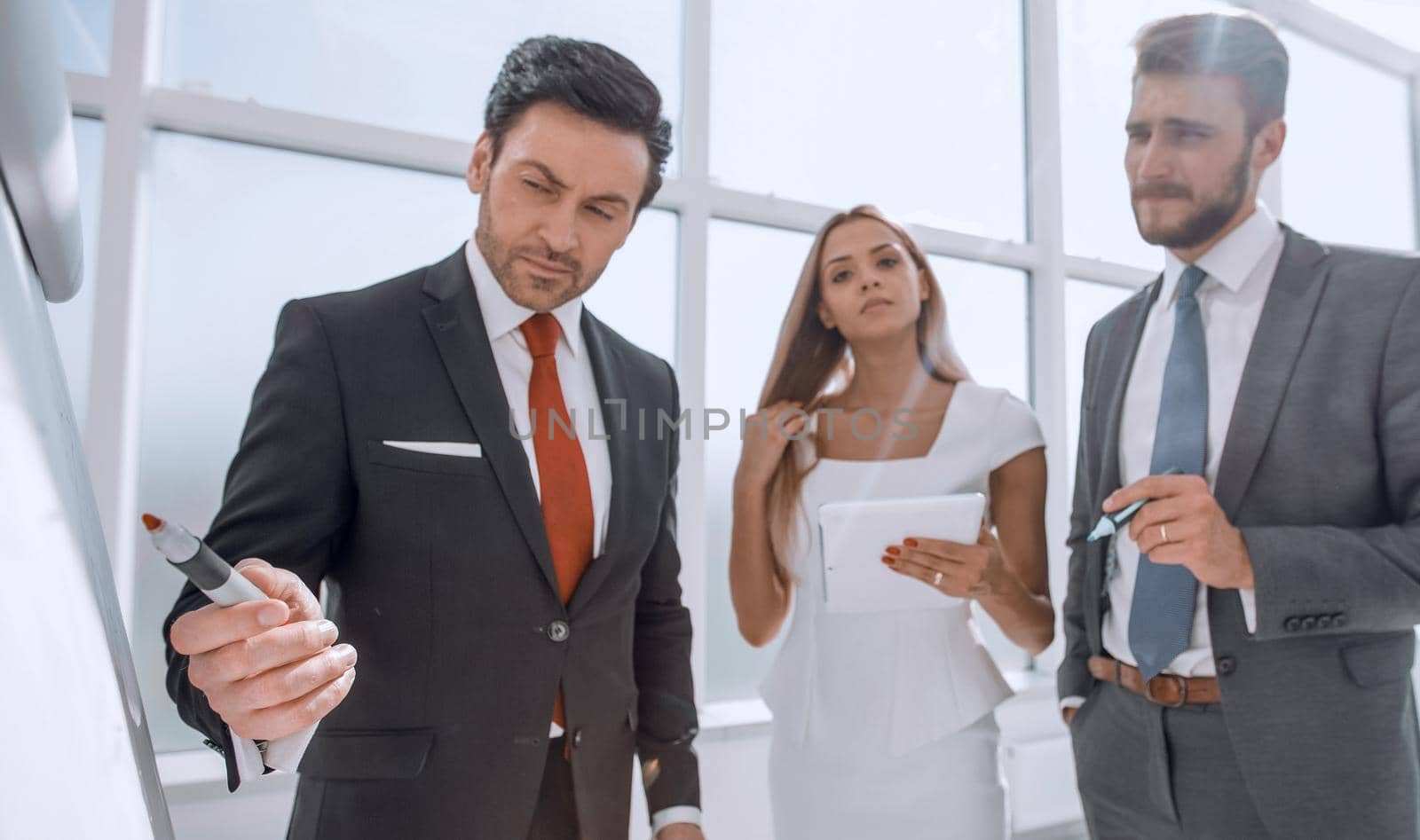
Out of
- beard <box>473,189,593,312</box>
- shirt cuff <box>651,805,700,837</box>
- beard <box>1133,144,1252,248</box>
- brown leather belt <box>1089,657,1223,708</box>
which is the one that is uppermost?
beard <box>1133,144,1252,248</box>

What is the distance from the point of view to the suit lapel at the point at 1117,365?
→ 132cm

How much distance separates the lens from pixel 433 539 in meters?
1.02

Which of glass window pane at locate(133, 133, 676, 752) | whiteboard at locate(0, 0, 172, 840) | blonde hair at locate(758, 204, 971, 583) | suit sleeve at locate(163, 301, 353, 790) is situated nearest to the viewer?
whiteboard at locate(0, 0, 172, 840)

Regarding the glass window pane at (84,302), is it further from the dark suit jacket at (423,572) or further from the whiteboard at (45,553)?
the whiteboard at (45,553)

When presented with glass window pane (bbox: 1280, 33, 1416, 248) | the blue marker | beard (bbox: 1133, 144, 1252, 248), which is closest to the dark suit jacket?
the blue marker

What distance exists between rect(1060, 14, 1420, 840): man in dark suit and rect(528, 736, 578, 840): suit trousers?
814 millimetres

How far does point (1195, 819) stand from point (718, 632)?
0.79 meters

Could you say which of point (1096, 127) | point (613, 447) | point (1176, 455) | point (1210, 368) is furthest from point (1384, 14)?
point (613, 447)

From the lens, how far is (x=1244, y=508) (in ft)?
3.76

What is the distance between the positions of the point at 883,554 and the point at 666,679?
400 millimetres

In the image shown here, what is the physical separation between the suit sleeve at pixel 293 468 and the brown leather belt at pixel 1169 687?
114 centimetres

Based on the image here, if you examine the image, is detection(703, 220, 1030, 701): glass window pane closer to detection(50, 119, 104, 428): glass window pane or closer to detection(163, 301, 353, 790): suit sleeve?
detection(163, 301, 353, 790): suit sleeve

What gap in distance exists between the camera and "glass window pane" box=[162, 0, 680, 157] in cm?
133

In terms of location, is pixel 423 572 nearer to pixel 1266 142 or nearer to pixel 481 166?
pixel 481 166
